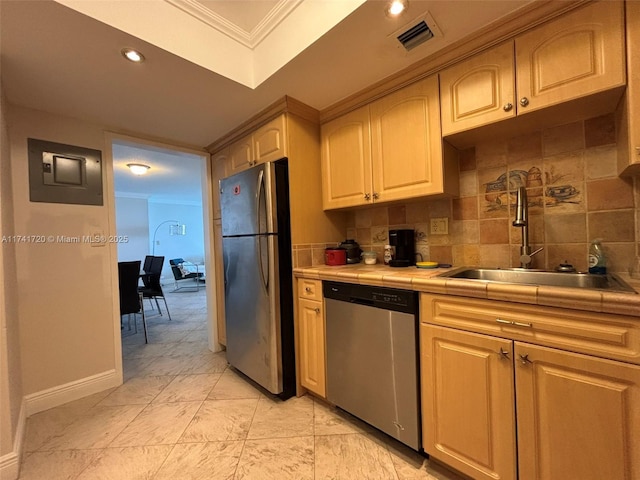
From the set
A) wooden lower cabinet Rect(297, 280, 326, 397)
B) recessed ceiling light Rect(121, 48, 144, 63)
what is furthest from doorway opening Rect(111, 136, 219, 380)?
wooden lower cabinet Rect(297, 280, 326, 397)

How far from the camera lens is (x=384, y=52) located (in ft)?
4.53

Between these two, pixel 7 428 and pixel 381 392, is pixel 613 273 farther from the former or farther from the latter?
pixel 7 428

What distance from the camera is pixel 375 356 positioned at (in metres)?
1.38

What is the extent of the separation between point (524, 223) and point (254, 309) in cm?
171

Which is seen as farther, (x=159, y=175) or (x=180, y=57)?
(x=159, y=175)

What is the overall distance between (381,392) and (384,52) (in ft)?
5.84

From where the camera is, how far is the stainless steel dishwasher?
4.11 feet

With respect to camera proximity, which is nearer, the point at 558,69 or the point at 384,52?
the point at 558,69

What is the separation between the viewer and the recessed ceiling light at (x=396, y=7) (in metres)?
1.08

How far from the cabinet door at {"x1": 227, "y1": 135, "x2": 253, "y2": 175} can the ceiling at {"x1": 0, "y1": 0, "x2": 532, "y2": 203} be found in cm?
23

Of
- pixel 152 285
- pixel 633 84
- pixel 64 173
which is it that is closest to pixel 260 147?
pixel 64 173

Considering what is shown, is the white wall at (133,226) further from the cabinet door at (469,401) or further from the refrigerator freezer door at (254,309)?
the cabinet door at (469,401)

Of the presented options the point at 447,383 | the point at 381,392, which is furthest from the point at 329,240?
the point at 447,383

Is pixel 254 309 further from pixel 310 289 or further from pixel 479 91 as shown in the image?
pixel 479 91
